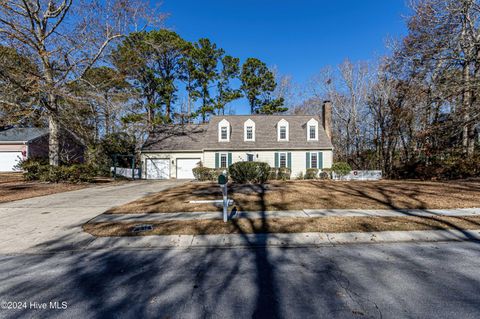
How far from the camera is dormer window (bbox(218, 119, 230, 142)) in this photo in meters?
21.4

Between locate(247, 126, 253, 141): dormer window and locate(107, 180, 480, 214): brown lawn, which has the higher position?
locate(247, 126, 253, 141): dormer window

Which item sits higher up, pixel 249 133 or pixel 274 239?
pixel 249 133

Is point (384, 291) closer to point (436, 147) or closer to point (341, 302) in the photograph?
point (341, 302)

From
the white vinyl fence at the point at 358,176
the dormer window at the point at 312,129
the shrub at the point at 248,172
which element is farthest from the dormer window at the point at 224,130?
the white vinyl fence at the point at 358,176

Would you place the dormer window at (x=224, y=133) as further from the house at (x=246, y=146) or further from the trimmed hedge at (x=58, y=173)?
the trimmed hedge at (x=58, y=173)

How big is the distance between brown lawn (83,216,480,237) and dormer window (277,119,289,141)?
15997 millimetres

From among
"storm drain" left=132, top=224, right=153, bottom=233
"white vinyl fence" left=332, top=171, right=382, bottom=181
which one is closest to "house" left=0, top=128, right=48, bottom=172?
"storm drain" left=132, top=224, right=153, bottom=233

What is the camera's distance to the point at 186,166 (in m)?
22.3

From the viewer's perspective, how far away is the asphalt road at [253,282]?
255cm

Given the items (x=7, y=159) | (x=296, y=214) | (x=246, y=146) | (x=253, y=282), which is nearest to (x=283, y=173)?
(x=246, y=146)

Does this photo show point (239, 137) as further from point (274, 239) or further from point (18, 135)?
point (18, 135)

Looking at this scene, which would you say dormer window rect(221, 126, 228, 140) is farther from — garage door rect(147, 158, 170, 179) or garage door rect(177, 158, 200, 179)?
garage door rect(147, 158, 170, 179)

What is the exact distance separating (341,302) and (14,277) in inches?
193

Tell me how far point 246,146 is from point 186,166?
6.66 m
